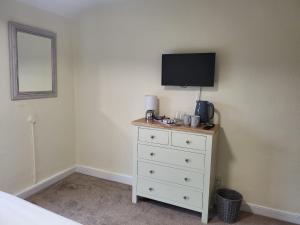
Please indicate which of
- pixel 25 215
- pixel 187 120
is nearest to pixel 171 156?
pixel 187 120

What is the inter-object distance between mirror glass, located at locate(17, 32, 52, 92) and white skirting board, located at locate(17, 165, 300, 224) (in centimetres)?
121

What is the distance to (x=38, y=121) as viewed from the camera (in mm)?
2861

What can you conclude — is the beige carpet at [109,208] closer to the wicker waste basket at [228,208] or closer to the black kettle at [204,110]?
the wicker waste basket at [228,208]

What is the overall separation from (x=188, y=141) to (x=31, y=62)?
6.71ft

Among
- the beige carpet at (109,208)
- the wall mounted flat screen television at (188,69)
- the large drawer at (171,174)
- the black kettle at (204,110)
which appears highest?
the wall mounted flat screen television at (188,69)

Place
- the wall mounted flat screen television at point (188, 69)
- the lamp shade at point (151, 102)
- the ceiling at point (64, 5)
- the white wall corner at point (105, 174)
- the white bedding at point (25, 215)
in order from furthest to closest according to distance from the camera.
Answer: the white wall corner at point (105, 174) → the lamp shade at point (151, 102) → the ceiling at point (64, 5) → the wall mounted flat screen television at point (188, 69) → the white bedding at point (25, 215)

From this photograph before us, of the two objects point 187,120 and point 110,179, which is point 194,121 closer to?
point 187,120

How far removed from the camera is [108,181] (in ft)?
10.6

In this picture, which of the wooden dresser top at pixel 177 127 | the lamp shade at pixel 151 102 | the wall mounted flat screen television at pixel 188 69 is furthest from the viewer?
the lamp shade at pixel 151 102

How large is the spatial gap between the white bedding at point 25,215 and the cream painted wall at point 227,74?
1849 mm

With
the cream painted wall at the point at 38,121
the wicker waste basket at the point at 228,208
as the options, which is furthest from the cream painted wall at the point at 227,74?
the cream painted wall at the point at 38,121

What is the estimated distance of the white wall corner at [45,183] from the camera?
2.72 metres

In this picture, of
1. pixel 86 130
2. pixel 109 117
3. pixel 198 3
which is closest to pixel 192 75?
pixel 198 3

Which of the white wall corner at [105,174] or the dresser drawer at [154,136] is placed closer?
the dresser drawer at [154,136]
